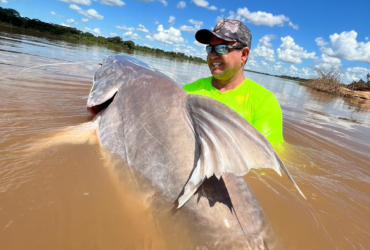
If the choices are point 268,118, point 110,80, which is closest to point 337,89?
point 268,118

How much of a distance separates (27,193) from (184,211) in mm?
1172

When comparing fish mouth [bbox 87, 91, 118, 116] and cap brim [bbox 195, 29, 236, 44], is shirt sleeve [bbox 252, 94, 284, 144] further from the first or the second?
fish mouth [bbox 87, 91, 118, 116]

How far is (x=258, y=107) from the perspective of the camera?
2.79 meters

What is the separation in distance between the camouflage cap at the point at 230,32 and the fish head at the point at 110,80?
854mm

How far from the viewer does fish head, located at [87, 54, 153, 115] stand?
2715 millimetres

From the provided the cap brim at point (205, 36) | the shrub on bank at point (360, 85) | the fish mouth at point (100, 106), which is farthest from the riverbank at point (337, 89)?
the fish mouth at point (100, 106)

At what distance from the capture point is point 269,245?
1.50 meters

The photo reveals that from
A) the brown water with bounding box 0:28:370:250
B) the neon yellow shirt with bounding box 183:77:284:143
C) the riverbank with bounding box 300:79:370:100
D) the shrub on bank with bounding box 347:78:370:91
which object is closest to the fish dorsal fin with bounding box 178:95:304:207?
the brown water with bounding box 0:28:370:250

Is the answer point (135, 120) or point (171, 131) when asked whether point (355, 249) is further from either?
point (135, 120)

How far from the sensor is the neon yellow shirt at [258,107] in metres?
2.75

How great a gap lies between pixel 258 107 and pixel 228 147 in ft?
5.25

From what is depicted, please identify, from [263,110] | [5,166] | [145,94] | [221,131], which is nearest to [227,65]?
[263,110]

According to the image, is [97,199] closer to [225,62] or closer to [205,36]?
[225,62]

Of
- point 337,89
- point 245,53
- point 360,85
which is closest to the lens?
point 245,53
